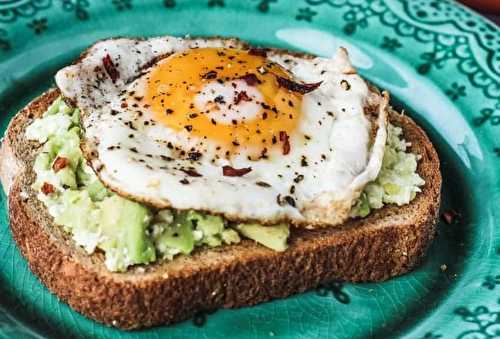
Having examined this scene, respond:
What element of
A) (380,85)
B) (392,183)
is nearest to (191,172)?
(392,183)

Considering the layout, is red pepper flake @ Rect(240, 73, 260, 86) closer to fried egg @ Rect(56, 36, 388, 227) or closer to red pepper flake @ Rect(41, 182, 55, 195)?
fried egg @ Rect(56, 36, 388, 227)

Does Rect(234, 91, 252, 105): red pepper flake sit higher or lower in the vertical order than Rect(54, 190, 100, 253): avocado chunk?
higher

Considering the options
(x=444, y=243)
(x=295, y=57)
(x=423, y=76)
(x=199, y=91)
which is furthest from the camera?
(x=423, y=76)

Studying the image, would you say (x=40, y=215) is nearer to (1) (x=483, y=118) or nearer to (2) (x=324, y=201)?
(2) (x=324, y=201)

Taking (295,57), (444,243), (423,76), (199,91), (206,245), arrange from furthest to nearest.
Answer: (423,76)
(295,57)
(444,243)
(199,91)
(206,245)

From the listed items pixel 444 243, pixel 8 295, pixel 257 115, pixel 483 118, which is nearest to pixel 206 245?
pixel 257 115

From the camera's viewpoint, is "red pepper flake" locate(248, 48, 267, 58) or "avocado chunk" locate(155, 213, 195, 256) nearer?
"avocado chunk" locate(155, 213, 195, 256)

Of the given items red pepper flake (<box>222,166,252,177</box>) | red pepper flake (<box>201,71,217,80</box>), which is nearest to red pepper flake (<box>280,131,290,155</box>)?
red pepper flake (<box>222,166,252,177</box>)

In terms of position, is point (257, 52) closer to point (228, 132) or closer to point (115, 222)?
point (228, 132)
